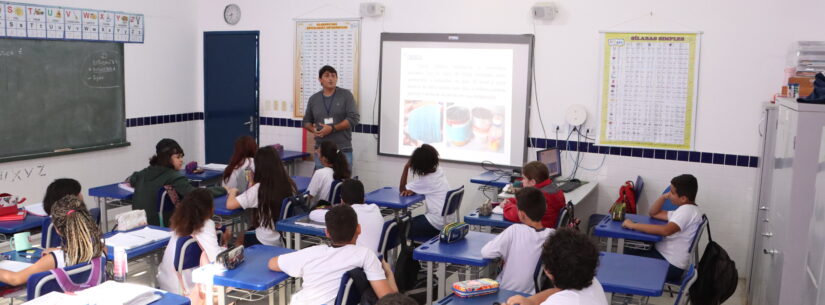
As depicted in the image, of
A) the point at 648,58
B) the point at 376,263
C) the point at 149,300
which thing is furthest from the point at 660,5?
the point at 149,300

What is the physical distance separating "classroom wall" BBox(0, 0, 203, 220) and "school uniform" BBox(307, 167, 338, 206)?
2916 mm

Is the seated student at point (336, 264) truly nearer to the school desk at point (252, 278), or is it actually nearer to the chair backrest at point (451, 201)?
the school desk at point (252, 278)

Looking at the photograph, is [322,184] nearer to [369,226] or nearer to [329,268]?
[369,226]

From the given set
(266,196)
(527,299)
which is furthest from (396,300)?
(266,196)

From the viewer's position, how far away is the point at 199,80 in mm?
8844

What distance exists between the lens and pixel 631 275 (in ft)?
12.5

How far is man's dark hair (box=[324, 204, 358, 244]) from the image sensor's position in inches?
139

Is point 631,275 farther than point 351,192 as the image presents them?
No

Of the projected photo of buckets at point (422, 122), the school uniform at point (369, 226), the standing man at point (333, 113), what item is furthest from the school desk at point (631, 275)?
the standing man at point (333, 113)

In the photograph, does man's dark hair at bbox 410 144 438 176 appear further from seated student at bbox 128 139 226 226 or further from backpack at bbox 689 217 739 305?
backpack at bbox 689 217 739 305

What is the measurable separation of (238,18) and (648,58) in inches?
185

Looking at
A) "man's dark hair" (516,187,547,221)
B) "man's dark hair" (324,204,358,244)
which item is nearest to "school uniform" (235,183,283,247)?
"man's dark hair" (324,204,358,244)

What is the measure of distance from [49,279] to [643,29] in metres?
5.28

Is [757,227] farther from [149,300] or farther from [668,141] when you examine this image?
[149,300]
